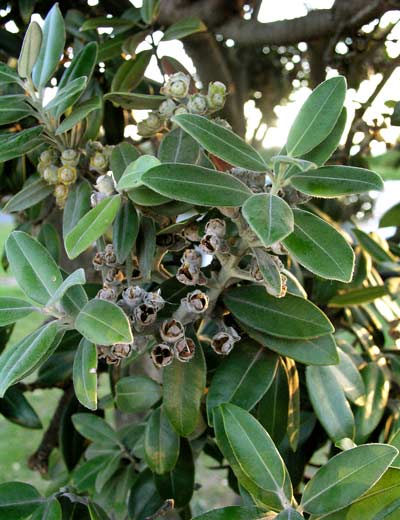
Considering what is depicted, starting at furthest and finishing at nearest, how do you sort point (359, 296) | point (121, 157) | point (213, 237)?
point (359, 296)
point (121, 157)
point (213, 237)

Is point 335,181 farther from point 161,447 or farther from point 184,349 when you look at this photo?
point 161,447

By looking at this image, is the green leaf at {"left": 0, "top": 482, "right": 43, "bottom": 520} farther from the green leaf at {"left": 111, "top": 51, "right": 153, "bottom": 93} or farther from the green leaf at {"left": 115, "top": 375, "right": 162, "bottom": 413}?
the green leaf at {"left": 111, "top": 51, "right": 153, "bottom": 93}

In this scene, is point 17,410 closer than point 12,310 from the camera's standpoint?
No

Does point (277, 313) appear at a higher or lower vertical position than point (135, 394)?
higher

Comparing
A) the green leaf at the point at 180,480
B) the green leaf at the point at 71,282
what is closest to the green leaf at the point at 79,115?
the green leaf at the point at 71,282

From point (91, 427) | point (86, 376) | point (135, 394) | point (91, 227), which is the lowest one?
point (91, 427)

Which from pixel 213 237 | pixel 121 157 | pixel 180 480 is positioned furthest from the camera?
pixel 180 480

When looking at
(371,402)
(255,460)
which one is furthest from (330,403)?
(255,460)
